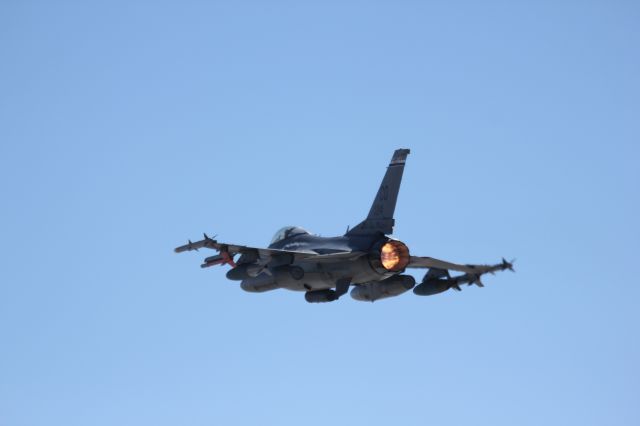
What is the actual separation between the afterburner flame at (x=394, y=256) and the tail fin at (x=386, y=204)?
2.29 ft

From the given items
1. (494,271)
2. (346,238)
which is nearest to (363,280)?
(346,238)

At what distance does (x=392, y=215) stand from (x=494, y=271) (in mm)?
4989

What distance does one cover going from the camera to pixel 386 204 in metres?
53.7

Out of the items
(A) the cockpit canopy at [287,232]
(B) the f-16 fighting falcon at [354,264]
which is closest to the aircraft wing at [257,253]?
(B) the f-16 fighting falcon at [354,264]

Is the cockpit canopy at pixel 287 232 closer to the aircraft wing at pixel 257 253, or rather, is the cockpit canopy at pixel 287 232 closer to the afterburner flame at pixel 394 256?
the aircraft wing at pixel 257 253

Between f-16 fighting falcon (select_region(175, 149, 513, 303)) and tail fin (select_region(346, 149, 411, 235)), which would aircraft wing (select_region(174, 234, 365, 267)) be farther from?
tail fin (select_region(346, 149, 411, 235))

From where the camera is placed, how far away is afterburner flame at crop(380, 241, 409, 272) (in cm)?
5306

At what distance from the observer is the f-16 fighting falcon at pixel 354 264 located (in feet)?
175

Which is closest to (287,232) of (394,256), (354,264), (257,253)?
(257,253)

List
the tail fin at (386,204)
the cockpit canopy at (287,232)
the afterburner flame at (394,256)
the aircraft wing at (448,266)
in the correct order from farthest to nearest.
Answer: the cockpit canopy at (287,232)
the aircraft wing at (448,266)
the tail fin at (386,204)
the afterburner flame at (394,256)

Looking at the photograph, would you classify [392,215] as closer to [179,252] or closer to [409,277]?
[409,277]

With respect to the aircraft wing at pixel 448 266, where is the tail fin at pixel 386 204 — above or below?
above

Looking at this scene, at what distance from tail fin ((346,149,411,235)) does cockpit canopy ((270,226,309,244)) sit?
3870 mm

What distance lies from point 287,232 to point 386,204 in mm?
6034
